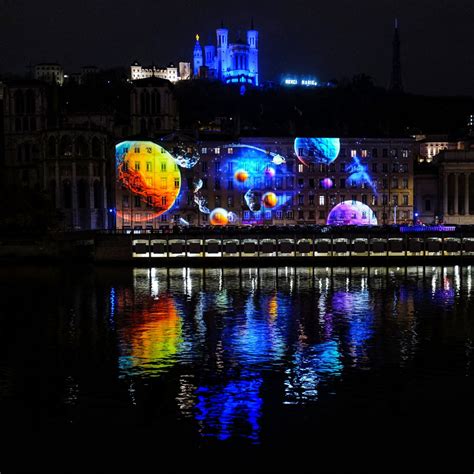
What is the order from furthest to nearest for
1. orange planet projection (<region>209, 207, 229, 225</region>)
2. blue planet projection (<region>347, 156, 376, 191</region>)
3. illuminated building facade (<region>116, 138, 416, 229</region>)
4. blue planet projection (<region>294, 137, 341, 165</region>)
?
blue planet projection (<region>347, 156, 376, 191</region>) → blue planet projection (<region>294, 137, 341, 165</region>) → orange planet projection (<region>209, 207, 229, 225</region>) → illuminated building facade (<region>116, 138, 416, 229</region>)

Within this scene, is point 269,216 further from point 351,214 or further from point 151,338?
point 151,338

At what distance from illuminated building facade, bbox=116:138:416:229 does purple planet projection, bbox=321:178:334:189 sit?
0.37 ft

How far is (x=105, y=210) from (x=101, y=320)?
155 feet

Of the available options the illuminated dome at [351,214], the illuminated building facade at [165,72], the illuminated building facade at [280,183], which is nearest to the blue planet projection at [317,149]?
the illuminated building facade at [280,183]

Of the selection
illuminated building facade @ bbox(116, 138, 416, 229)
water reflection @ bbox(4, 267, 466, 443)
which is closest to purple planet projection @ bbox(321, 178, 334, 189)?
illuminated building facade @ bbox(116, 138, 416, 229)

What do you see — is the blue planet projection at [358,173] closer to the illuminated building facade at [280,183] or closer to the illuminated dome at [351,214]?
the illuminated building facade at [280,183]

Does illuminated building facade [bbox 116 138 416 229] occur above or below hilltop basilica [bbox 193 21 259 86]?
below

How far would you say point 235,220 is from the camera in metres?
95.8

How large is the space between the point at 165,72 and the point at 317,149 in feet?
304

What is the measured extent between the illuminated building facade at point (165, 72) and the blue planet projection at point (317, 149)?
88.1 m

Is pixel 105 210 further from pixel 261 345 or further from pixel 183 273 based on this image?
pixel 261 345

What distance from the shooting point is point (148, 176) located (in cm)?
9344

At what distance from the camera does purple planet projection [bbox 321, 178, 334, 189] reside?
98.2 metres

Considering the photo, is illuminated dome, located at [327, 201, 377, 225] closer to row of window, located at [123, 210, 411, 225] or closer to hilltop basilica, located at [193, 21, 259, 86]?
row of window, located at [123, 210, 411, 225]
